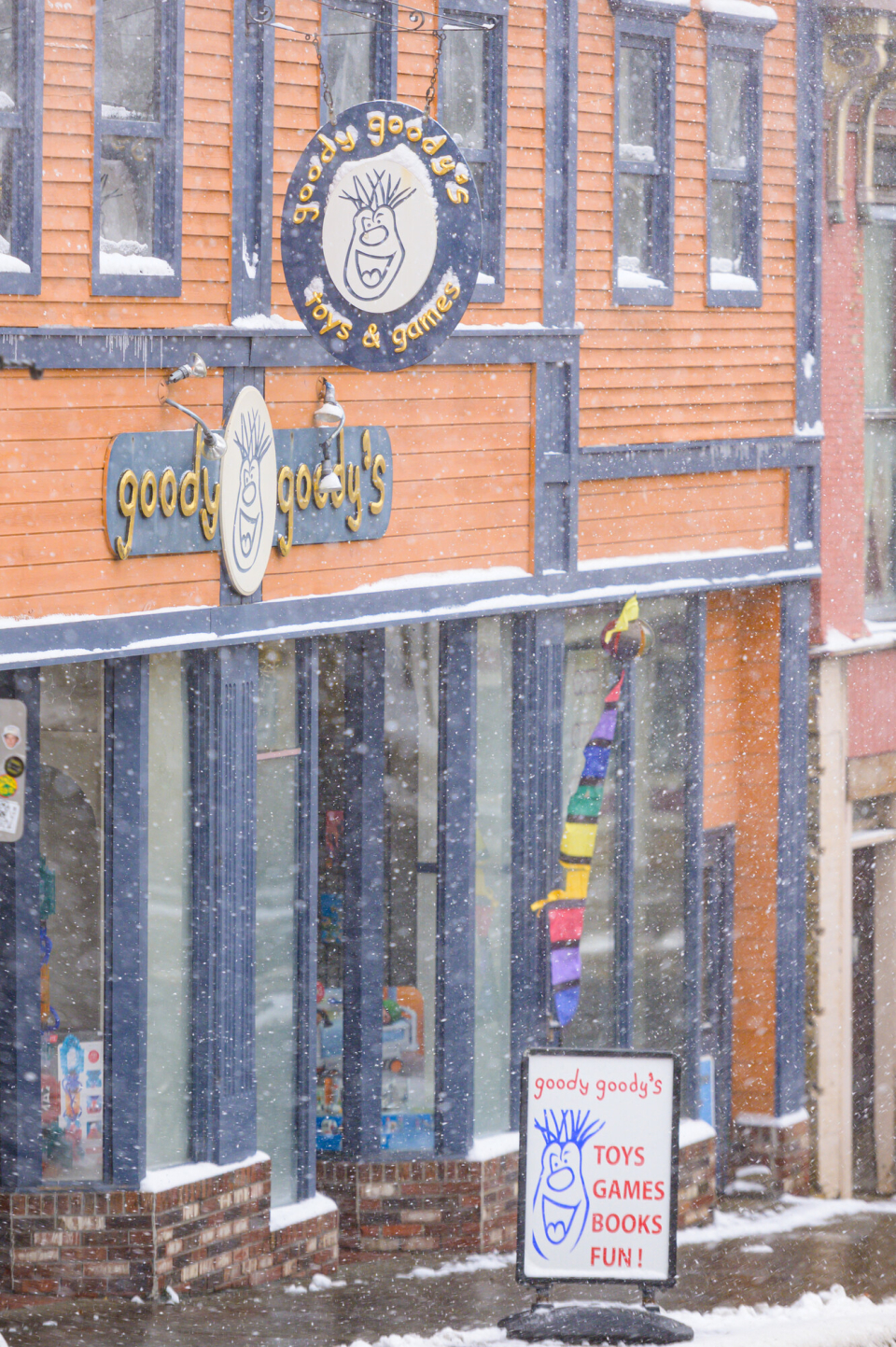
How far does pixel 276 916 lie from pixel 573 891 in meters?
2.21

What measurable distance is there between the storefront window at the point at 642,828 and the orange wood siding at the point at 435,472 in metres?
1.02

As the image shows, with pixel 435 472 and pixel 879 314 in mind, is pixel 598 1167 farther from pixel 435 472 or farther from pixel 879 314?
pixel 879 314

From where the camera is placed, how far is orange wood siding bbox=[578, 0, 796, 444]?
12.2m

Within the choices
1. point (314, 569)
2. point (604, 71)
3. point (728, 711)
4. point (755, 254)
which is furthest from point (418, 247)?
point (728, 711)

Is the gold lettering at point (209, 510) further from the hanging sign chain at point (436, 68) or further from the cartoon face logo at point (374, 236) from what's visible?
the hanging sign chain at point (436, 68)

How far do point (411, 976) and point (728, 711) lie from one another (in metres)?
3.38

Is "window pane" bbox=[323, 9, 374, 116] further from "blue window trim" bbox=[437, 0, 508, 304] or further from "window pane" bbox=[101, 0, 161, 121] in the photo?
"window pane" bbox=[101, 0, 161, 121]

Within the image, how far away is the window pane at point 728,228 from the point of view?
13.2 metres

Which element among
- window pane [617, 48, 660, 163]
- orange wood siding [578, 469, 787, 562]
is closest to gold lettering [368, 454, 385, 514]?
orange wood siding [578, 469, 787, 562]

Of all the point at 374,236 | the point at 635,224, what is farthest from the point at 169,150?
the point at 635,224

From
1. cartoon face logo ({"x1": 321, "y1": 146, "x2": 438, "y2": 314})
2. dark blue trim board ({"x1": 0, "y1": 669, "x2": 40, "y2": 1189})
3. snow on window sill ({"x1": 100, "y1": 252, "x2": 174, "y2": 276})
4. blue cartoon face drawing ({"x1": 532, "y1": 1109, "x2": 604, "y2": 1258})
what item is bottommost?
blue cartoon face drawing ({"x1": 532, "y1": 1109, "x2": 604, "y2": 1258})

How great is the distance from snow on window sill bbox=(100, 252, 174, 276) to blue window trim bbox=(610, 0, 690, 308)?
345 centimetres

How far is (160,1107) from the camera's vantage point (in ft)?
33.3

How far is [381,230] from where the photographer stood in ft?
32.7
